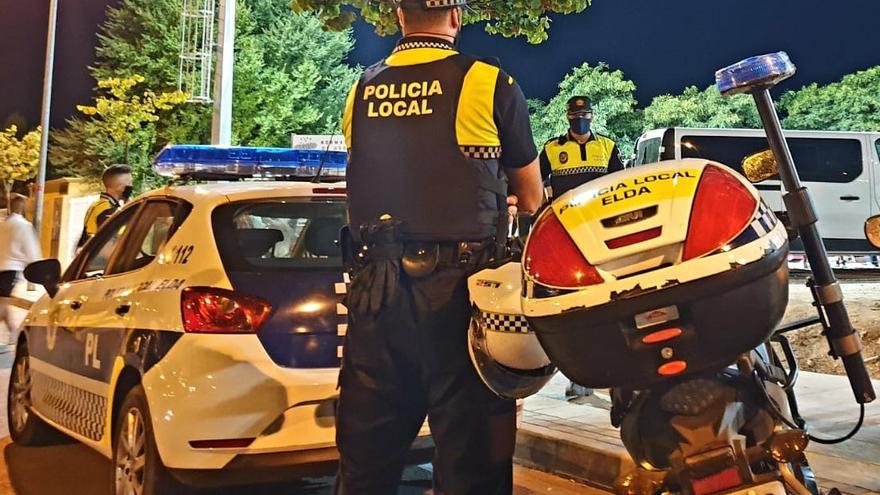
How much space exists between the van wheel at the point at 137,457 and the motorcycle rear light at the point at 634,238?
2.35 meters

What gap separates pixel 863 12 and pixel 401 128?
173 feet

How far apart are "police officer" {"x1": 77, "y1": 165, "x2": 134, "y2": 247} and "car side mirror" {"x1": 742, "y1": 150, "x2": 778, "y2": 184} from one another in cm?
617

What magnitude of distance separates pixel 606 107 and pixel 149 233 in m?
27.4

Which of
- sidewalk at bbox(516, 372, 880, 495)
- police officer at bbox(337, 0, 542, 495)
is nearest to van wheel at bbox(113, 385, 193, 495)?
police officer at bbox(337, 0, 542, 495)

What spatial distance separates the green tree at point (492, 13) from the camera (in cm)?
978

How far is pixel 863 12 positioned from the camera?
4725 centimetres

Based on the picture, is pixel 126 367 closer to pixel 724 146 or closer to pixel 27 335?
pixel 27 335

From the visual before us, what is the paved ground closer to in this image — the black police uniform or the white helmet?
the white helmet

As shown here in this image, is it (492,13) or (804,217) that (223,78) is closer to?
(492,13)

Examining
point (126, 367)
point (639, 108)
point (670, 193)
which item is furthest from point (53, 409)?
point (639, 108)

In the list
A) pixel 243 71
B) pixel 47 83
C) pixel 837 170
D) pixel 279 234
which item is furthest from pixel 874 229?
pixel 243 71

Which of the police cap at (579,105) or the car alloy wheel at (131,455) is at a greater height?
the police cap at (579,105)

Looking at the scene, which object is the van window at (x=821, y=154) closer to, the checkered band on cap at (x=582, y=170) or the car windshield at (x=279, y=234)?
the checkered band on cap at (x=582, y=170)

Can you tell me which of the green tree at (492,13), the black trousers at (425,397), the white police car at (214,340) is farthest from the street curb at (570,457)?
the green tree at (492,13)
